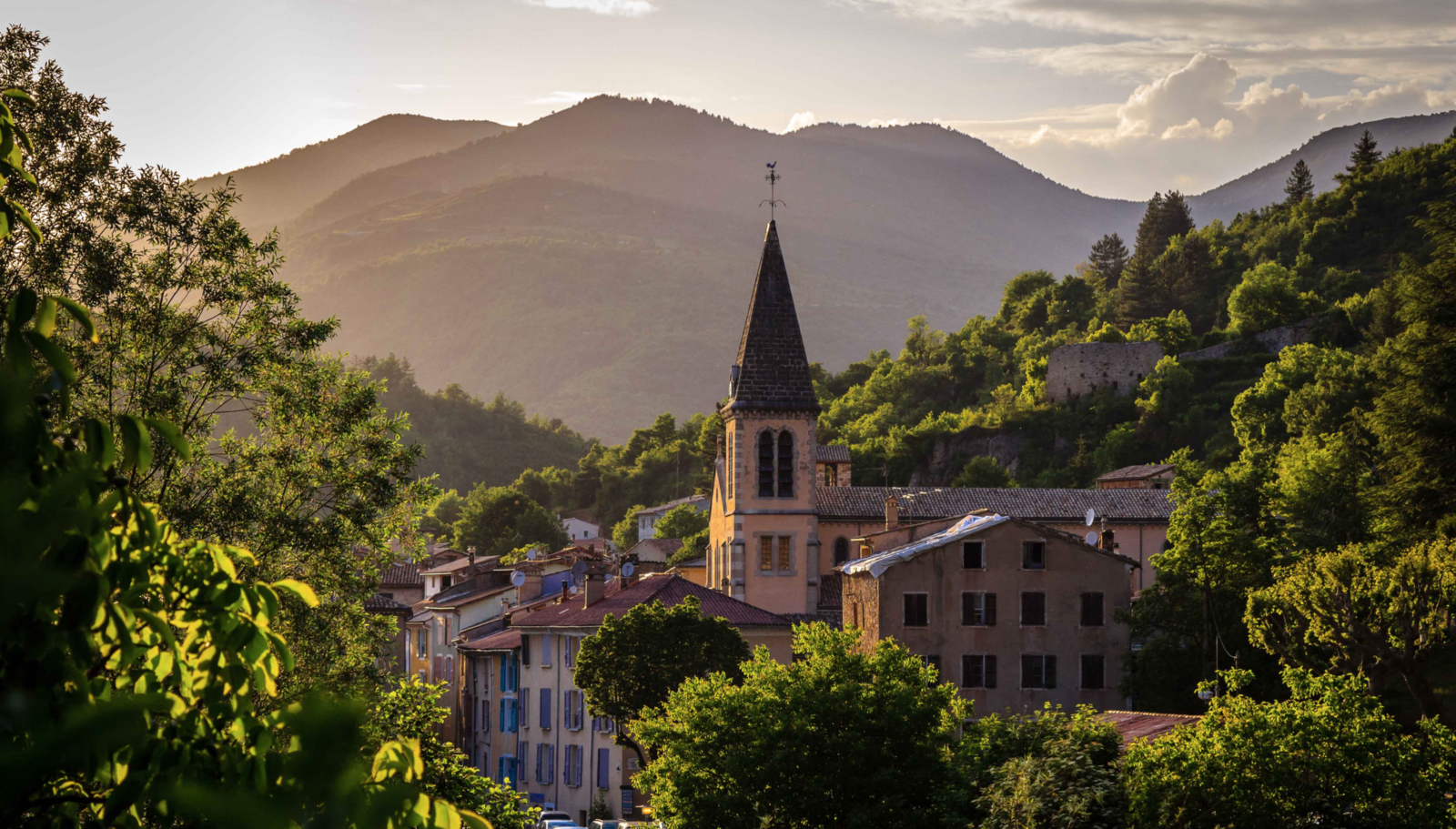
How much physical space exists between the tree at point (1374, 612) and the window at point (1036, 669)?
9.06 m

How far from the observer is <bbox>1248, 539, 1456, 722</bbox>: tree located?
1398 inches

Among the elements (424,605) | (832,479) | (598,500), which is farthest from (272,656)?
(598,500)

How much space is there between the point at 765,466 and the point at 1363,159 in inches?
4043

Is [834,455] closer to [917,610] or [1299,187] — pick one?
[917,610]

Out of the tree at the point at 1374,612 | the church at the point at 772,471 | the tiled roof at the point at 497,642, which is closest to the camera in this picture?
the tree at the point at 1374,612

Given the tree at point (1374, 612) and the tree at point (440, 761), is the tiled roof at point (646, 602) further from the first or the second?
the tree at point (440, 761)

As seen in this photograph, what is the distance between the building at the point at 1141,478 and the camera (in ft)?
308

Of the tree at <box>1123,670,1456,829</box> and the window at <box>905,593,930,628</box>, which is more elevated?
the window at <box>905,593,930,628</box>

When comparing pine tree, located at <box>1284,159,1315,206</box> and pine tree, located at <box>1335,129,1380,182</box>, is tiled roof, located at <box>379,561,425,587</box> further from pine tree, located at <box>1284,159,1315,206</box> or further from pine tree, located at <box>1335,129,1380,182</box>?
pine tree, located at <box>1284,159,1315,206</box>

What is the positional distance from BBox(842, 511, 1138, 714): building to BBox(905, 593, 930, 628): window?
1.2 inches

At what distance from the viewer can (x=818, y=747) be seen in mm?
32375

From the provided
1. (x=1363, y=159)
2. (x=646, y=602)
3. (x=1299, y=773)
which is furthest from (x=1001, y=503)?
(x=1363, y=159)

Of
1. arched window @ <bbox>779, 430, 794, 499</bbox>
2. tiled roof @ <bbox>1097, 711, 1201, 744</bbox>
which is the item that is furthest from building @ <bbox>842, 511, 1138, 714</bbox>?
arched window @ <bbox>779, 430, 794, 499</bbox>

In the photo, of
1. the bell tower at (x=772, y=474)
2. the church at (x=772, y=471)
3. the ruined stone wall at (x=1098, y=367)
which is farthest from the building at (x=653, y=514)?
the bell tower at (x=772, y=474)
